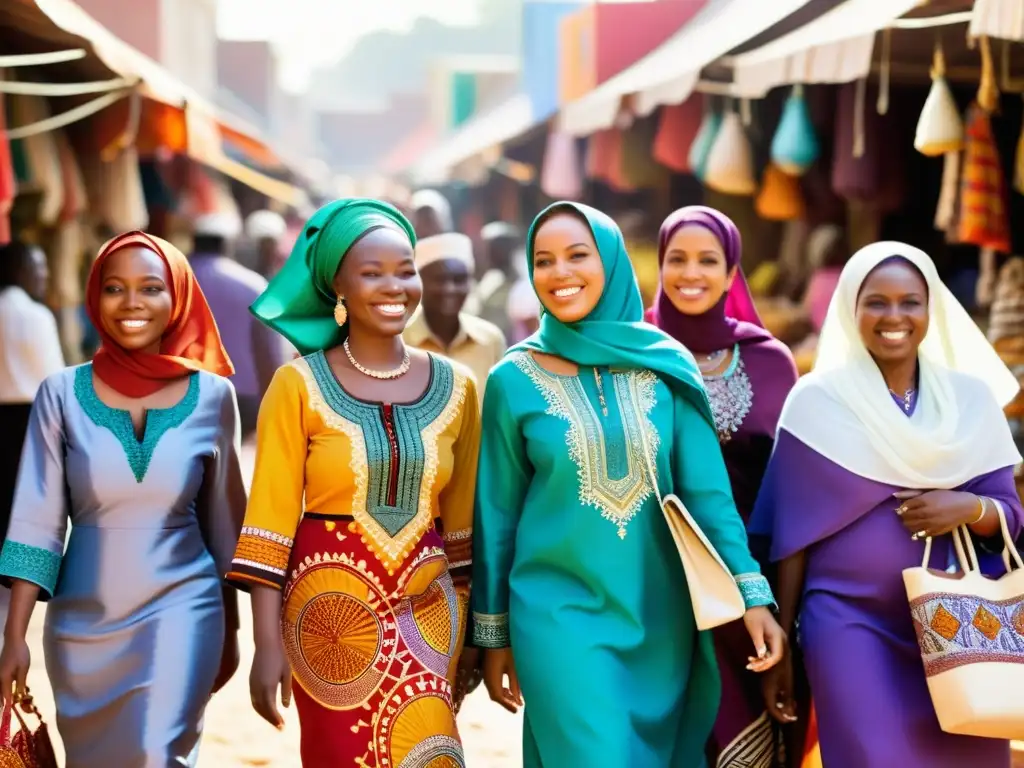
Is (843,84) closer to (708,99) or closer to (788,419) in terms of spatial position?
(708,99)

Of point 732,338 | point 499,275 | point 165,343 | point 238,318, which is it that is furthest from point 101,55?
point 732,338

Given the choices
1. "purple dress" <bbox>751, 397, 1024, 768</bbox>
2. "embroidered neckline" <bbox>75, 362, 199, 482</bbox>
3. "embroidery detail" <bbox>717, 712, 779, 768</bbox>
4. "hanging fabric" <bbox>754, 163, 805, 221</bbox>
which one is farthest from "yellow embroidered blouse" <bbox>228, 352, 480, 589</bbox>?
"hanging fabric" <bbox>754, 163, 805, 221</bbox>

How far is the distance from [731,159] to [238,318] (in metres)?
3.62

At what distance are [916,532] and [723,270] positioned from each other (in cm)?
125

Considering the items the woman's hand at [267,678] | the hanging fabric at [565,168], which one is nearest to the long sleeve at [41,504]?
the woman's hand at [267,678]

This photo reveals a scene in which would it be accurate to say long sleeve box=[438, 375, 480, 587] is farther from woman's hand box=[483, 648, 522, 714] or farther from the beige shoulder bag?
the beige shoulder bag

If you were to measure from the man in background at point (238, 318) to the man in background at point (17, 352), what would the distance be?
5.11ft

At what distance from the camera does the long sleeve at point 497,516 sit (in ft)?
13.3

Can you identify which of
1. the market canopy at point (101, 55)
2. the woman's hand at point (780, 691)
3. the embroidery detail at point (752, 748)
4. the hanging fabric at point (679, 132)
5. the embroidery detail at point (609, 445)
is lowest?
the embroidery detail at point (752, 748)

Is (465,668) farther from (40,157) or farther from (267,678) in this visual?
(40,157)

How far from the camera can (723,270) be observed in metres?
4.89

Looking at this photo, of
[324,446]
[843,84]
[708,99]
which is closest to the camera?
[324,446]

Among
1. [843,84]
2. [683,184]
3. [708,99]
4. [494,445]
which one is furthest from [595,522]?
[683,184]

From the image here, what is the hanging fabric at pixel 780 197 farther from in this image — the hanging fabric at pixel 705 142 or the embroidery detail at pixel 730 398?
the embroidery detail at pixel 730 398
